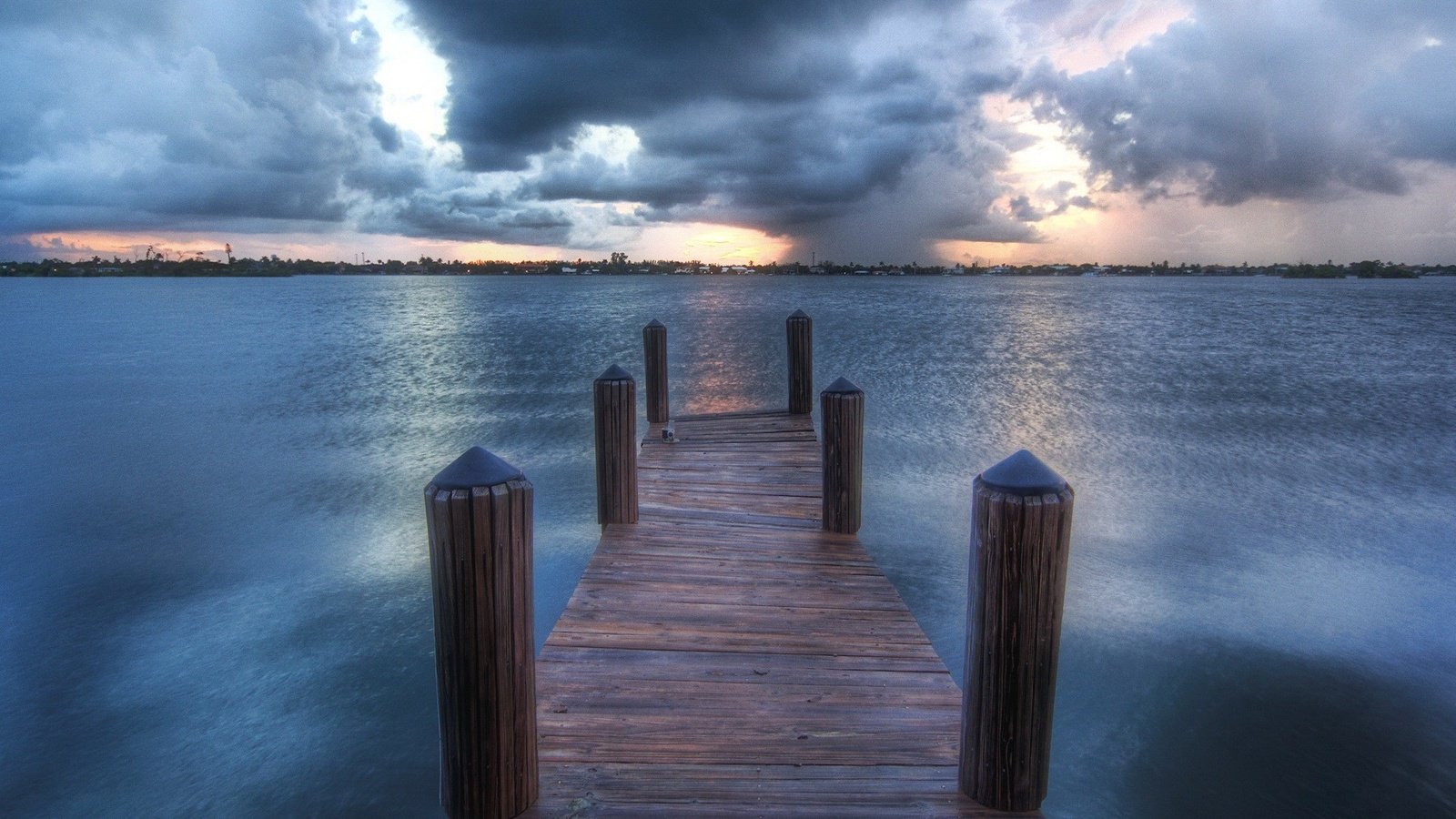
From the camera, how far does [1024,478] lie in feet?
9.77

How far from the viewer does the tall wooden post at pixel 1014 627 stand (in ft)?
9.62

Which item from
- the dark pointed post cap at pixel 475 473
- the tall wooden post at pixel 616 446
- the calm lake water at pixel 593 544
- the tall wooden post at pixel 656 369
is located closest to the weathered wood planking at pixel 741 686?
the tall wooden post at pixel 616 446

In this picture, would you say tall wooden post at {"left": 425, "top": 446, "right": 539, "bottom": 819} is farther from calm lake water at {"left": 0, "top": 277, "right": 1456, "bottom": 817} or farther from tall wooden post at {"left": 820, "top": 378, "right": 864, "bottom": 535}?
tall wooden post at {"left": 820, "top": 378, "right": 864, "bottom": 535}

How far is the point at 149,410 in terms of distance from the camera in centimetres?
2009

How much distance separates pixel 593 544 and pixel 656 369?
3.31 meters

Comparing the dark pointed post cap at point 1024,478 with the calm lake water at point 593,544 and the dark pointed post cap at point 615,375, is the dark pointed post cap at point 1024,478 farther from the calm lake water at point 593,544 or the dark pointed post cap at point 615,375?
the dark pointed post cap at point 615,375

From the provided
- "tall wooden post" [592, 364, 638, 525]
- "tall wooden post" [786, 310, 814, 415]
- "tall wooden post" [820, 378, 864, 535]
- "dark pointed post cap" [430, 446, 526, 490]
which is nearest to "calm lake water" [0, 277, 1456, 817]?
"tall wooden post" [820, 378, 864, 535]

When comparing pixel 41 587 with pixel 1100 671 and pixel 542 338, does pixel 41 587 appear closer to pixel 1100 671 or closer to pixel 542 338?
pixel 1100 671

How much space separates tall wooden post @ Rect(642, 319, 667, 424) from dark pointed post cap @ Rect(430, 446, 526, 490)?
8.54m

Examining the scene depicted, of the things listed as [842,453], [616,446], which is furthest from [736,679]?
[616,446]

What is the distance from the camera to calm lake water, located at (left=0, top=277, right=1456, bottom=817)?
5.55 meters

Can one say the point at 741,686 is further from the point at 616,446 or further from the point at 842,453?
the point at 616,446

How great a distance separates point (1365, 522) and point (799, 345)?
843cm

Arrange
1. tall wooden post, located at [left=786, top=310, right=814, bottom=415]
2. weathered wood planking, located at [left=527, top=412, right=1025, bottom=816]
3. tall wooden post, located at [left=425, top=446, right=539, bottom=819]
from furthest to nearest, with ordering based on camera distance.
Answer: tall wooden post, located at [left=786, top=310, right=814, bottom=415] → weathered wood planking, located at [left=527, top=412, right=1025, bottom=816] → tall wooden post, located at [left=425, top=446, right=539, bottom=819]
